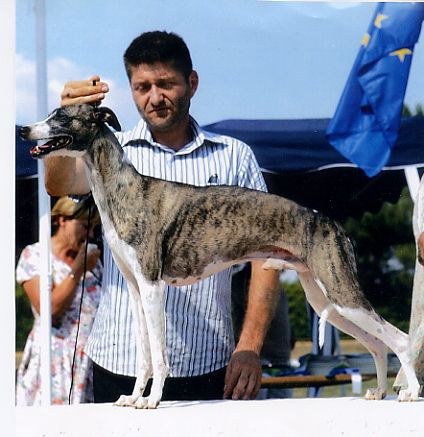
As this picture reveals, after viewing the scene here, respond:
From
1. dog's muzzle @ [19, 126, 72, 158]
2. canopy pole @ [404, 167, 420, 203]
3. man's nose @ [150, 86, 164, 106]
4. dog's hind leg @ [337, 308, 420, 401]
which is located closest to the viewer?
dog's muzzle @ [19, 126, 72, 158]

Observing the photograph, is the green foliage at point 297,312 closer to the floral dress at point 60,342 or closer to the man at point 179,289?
the man at point 179,289

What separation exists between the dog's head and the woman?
81 centimetres

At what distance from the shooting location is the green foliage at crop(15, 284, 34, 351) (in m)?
3.77

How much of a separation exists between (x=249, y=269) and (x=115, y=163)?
0.85 metres

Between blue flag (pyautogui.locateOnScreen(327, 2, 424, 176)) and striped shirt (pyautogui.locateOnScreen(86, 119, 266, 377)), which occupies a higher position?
blue flag (pyautogui.locateOnScreen(327, 2, 424, 176))

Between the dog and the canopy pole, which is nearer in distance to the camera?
the dog

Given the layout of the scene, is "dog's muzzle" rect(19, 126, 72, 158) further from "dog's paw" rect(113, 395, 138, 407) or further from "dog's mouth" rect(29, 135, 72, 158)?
"dog's paw" rect(113, 395, 138, 407)

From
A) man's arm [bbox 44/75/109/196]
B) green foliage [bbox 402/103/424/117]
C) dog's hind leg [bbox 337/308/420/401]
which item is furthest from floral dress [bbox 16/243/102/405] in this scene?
green foliage [bbox 402/103/424/117]

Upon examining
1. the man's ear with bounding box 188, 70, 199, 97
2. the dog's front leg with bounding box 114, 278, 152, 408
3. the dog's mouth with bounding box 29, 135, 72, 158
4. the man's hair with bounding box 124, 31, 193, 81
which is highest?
the man's hair with bounding box 124, 31, 193, 81

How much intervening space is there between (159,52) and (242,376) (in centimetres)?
115

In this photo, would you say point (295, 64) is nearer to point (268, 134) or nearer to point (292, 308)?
point (268, 134)

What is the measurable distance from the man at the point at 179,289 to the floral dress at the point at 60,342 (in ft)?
1.35

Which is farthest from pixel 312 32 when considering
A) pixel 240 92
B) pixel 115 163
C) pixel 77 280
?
pixel 77 280

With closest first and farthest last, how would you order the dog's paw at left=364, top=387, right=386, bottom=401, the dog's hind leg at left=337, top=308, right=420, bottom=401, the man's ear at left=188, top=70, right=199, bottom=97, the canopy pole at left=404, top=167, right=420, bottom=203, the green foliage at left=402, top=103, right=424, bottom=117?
the dog's hind leg at left=337, top=308, right=420, bottom=401 → the dog's paw at left=364, top=387, right=386, bottom=401 → the man's ear at left=188, top=70, right=199, bottom=97 → the green foliage at left=402, top=103, right=424, bottom=117 → the canopy pole at left=404, top=167, right=420, bottom=203
